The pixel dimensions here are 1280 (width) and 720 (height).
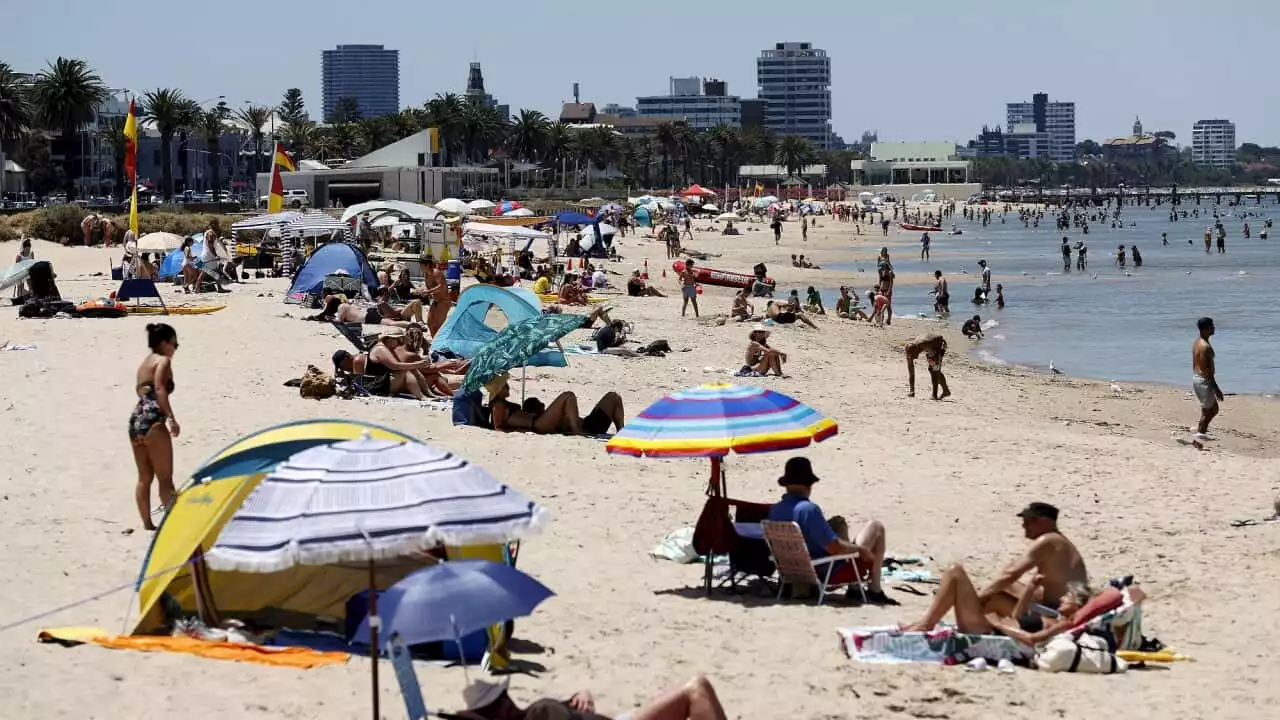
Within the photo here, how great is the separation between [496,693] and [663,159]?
14721cm

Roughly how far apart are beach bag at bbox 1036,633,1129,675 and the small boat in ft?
60.4

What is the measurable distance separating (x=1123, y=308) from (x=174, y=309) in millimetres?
25460

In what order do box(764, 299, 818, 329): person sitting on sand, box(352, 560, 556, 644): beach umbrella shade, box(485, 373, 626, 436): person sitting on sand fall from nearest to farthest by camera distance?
box(352, 560, 556, 644): beach umbrella shade → box(485, 373, 626, 436): person sitting on sand → box(764, 299, 818, 329): person sitting on sand

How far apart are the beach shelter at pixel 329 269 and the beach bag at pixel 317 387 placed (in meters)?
11.0

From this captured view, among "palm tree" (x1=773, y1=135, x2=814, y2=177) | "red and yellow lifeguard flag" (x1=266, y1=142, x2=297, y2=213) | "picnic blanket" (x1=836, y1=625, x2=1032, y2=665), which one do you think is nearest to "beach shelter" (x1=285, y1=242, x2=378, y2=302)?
"red and yellow lifeguard flag" (x1=266, y1=142, x2=297, y2=213)

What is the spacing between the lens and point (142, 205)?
6725 centimetres

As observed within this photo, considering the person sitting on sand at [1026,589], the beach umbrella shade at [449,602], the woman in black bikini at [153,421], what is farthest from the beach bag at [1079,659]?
the woman in black bikini at [153,421]

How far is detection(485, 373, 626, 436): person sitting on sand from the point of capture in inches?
551

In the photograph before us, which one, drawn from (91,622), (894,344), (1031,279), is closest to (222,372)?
(91,622)

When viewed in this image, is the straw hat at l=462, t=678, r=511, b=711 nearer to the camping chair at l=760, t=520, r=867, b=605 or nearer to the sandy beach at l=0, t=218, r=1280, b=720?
the sandy beach at l=0, t=218, r=1280, b=720

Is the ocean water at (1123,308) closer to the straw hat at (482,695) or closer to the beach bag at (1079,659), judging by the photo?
the beach bag at (1079,659)

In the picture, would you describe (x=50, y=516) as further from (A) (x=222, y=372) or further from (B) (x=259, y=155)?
(B) (x=259, y=155)

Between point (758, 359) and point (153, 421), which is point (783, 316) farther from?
point (153, 421)

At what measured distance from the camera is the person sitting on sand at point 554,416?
13984 millimetres
